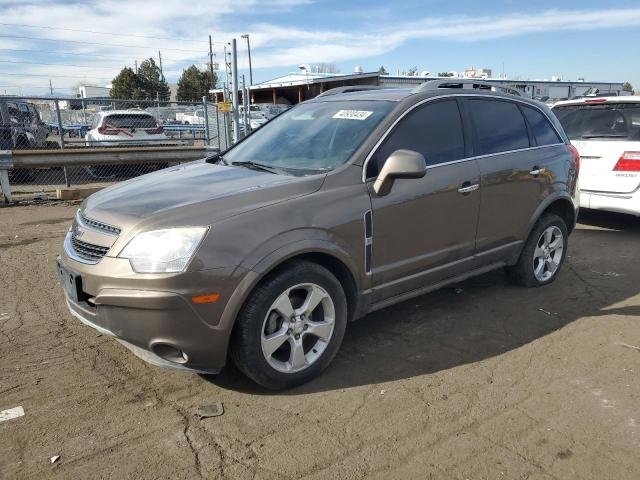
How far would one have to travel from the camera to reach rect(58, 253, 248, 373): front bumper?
2744 millimetres

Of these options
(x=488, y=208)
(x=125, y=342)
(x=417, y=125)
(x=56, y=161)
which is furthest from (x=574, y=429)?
(x=56, y=161)

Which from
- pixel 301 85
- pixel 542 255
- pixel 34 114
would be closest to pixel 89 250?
pixel 542 255

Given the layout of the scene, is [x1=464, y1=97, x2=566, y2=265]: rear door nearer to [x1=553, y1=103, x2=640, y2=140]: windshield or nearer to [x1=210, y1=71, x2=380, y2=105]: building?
[x1=553, y1=103, x2=640, y2=140]: windshield

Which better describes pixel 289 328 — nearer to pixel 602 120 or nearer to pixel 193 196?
pixel 193 196

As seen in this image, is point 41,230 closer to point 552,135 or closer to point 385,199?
point 385,199

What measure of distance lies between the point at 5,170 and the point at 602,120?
31.1 ft

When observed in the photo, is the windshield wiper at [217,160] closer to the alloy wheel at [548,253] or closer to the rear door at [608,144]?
the alloy wheel at [548,253]

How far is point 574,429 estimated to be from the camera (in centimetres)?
284

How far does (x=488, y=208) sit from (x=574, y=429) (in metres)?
1.91

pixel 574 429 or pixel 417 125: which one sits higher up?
pixel 417 125

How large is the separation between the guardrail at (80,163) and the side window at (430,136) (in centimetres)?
771

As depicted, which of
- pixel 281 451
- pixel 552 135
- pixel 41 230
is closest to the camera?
pixel 281 451

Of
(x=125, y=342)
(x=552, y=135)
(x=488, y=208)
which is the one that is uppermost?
(x=552, y=135)

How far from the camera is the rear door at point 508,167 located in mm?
4273
